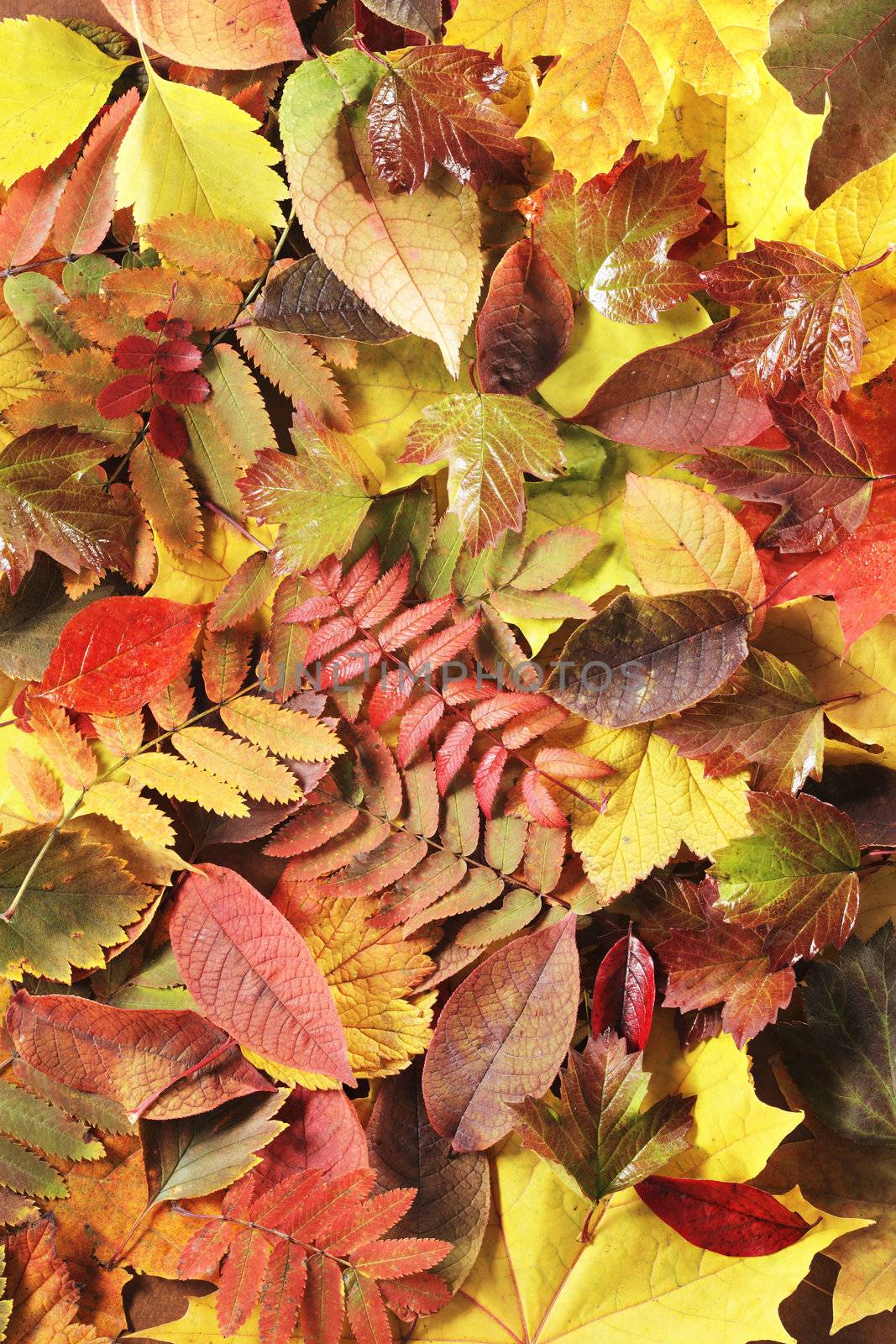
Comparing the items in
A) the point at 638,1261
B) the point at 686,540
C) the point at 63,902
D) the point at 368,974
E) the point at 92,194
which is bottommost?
the point at 638,1261

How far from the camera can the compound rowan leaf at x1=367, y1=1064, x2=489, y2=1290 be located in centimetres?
83

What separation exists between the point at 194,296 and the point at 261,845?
46 centimetres

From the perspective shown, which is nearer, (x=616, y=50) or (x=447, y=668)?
(x=616, y=50)

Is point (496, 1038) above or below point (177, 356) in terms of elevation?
below

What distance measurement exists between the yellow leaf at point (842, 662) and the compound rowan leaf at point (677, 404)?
Answer: 149 mm

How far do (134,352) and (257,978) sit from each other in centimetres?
52

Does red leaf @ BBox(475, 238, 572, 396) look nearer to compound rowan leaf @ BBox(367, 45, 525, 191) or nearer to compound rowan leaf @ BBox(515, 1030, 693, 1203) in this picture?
compound rowan leaf @ BBox(367, 45, 525, 191)

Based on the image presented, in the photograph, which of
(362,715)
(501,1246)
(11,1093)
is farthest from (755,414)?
(11,1093)

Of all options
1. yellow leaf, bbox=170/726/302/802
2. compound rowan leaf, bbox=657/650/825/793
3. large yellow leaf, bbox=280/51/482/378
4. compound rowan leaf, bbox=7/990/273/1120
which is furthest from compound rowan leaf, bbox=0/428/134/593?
compound rowan leaf, bbox=657/650/825/793

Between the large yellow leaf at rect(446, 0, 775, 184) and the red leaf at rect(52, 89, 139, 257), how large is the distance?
0.96 feet

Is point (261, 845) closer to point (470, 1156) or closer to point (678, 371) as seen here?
point (470, 1156)

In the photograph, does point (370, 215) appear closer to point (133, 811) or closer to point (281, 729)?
point (281, 729)

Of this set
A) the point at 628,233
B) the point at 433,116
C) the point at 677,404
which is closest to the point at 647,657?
the point at 677,404

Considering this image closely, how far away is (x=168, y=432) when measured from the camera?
854 mm
